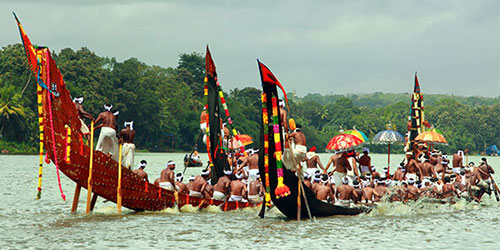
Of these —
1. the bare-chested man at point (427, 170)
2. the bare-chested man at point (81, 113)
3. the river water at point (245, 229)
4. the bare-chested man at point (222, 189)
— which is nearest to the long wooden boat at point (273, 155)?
the river water at point (245, 229)

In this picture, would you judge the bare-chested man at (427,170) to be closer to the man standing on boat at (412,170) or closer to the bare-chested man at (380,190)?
the man standing on boat at (412,170)

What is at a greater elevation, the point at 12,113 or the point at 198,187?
the point at 12,113

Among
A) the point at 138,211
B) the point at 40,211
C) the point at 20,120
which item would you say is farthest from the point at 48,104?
the point at 20,120

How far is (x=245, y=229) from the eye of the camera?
1625 centimetres

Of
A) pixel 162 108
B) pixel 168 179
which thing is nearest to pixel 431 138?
pixel 168 179

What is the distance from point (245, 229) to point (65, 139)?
464 cm

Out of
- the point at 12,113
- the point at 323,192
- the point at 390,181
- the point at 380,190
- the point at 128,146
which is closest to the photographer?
the point at 323,192

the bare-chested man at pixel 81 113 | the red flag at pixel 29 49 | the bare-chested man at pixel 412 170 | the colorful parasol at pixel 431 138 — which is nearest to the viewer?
the red flag at pixel 29 49

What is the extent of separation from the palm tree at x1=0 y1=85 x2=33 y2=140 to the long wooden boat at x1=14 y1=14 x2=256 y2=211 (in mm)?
48473

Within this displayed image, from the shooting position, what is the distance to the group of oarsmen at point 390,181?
17938mm

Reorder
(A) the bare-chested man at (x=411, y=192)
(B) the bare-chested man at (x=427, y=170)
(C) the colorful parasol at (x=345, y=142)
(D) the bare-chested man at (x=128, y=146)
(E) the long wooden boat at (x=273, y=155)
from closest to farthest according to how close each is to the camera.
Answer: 1. (E) the long wooden boat at (x=273, y=155)
2. (D) the bare-chested man at (x=128, y=146)
3. (C) the colorful parasol at (x=345, y=142)
4. (A) the bare-chested man at (x=411, y=192)
5. (B) the bare-chested man at (x=427, y=170)

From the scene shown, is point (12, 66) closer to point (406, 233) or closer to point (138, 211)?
point (138, 211)

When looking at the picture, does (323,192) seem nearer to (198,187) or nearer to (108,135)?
(198,187)

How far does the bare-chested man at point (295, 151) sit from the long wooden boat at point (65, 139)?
3874 millimetres
